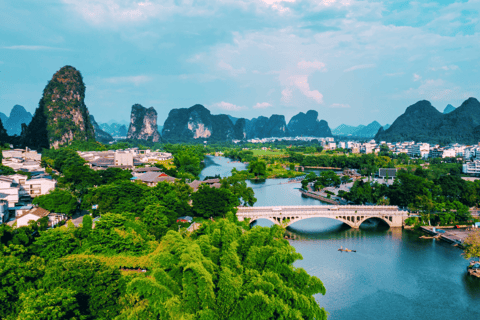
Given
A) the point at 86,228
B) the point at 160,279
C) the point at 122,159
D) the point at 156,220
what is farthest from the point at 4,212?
the point at 122,159

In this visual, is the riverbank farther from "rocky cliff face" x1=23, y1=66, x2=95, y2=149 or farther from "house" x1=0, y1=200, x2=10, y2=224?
"rocky cliff face" x1=23, y1=66, x2=95, y2=149

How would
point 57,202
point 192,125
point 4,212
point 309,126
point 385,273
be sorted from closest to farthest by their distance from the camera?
point 385,273 → point 4,212 → point 57,202 → point 192,125 → point 309,126

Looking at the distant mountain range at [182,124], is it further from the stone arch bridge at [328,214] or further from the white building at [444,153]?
the stone arch bridge at [328,214]

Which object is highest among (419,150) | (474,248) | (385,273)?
(419,150)

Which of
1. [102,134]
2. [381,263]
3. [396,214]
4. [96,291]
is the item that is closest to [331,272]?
[381,263]

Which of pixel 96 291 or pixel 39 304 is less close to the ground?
pixel 39 304

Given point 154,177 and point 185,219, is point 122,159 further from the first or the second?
point 185,219

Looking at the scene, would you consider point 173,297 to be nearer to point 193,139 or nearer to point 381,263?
point 381,263
